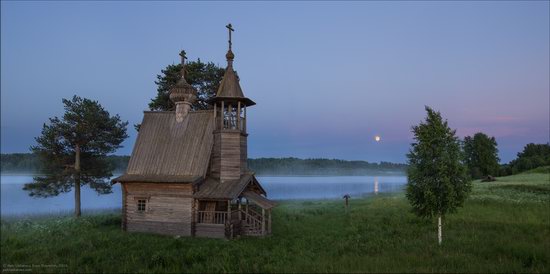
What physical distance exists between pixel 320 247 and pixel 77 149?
22.4 metres

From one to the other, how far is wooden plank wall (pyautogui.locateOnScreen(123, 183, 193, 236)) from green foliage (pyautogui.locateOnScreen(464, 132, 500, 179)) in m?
62.7

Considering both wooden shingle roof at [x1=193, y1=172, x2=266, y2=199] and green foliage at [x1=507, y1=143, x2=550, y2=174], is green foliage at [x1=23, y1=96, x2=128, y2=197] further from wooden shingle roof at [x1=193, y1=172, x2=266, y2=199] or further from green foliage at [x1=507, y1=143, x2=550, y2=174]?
green foliage at [x1=507, y1=143, x2=550, y2=174]

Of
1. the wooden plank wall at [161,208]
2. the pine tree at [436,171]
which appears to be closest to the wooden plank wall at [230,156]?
the wooden plank wall at [161,208]

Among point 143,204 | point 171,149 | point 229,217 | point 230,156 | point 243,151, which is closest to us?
point 229,217

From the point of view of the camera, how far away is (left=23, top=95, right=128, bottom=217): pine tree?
26.7 metres

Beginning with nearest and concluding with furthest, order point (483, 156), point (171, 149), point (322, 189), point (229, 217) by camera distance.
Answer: point (229, 217) → point (171, 149) → point (483, 156) → point (322, 189)

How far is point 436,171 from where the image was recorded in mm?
16094

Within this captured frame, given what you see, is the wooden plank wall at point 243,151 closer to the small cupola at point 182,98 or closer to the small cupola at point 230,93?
the small cupola at point 230,93

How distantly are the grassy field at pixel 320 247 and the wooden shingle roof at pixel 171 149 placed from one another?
12.8ft

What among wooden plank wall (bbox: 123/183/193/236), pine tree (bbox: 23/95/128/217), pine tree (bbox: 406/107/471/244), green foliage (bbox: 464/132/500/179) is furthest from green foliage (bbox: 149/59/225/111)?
green foliage (bbox: 464/132/500/179)

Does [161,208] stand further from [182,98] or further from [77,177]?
[77,177]

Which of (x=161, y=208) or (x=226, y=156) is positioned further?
(x=226, y=156)

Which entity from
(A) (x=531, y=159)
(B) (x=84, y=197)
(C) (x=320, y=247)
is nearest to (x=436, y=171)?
(C) (x=320, y=247)

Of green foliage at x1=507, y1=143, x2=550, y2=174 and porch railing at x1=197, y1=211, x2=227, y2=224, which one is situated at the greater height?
green foliage at x1=507, y1=143, x2=550, y2=174
